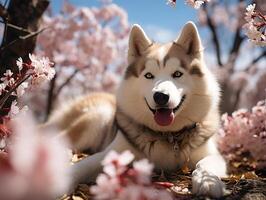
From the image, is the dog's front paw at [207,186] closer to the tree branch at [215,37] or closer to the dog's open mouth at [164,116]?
the dog's open mouth at [164,116]

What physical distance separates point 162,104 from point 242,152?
6.07 ft

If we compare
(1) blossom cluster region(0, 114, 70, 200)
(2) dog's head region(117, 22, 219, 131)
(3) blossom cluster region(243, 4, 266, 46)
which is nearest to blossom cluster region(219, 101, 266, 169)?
(2) dog's head region(117, 22, 219, 131)

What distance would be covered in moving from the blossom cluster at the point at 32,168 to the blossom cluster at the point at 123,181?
0.29 metres

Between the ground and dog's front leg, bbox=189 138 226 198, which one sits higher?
dog's front leg, bbox=189 138 226 198

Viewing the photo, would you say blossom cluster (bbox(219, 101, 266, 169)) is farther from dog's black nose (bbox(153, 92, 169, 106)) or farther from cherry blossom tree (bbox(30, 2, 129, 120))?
cherry blossom tree (bbox(30, 2, 129, 120))

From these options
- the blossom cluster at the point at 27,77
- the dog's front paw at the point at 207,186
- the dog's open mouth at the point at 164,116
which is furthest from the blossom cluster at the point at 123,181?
the dog's open mouth at the point at 164,116

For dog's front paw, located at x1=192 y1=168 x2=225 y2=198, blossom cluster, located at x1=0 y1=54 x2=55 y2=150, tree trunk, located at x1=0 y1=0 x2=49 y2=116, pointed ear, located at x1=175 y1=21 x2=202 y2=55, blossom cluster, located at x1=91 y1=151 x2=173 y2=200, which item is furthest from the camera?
tree trunk, located at x1=0 y1=0 x2=49 y2=116

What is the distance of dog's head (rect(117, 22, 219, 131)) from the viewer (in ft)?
10.3

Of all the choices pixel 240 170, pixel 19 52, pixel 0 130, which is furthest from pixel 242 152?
pixel 0 130

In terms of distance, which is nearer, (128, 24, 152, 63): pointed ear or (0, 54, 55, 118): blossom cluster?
(0, 54, 55, 118): blossom cluster

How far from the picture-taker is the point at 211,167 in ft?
9.98

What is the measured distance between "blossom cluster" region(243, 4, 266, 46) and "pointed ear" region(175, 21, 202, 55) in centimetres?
67

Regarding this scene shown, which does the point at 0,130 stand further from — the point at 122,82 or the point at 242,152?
the point at 242,152

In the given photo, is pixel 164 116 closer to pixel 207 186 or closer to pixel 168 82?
pixel 168 82
